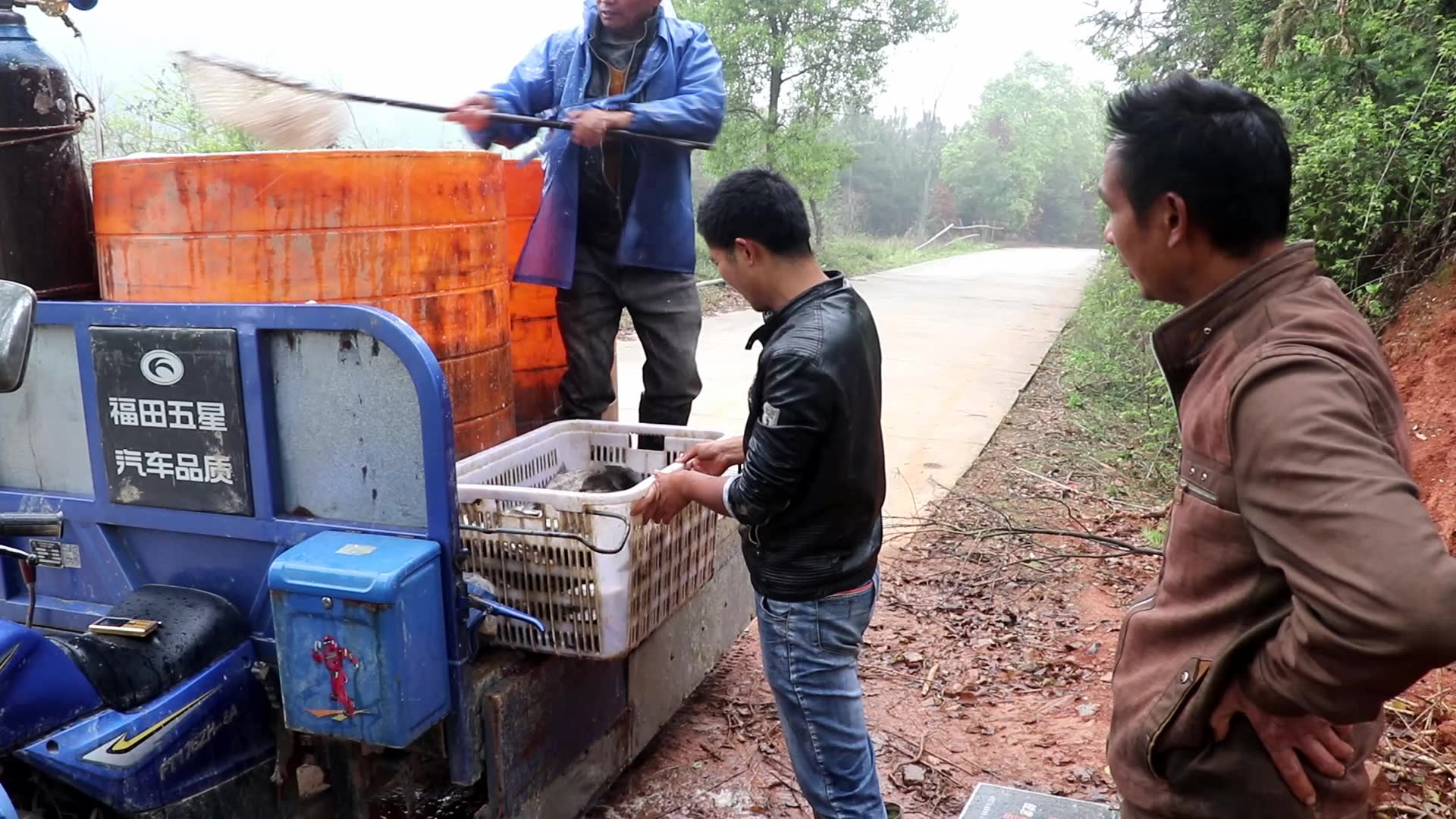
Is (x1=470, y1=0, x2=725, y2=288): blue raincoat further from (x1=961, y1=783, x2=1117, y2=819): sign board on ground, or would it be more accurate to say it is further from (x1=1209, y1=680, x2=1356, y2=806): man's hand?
(x1=1209, y1=680, x2=1356, y2=806): man's hand

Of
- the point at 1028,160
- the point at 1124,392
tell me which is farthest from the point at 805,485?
the point at 1028,160

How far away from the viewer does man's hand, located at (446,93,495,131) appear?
10.3 feet

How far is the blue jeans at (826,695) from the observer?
228 centimetres

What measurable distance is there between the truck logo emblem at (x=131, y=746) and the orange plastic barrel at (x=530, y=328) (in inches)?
67.1

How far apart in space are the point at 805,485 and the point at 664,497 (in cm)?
33

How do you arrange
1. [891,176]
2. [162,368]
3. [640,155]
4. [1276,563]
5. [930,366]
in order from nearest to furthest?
1. [1276,563]
2. [162,368]
3. [640,155]
4. [930,366]
5. [891,176]

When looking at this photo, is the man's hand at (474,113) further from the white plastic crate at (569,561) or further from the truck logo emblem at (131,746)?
the truck logo emblem at (131,746)

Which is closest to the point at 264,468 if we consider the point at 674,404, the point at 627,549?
the point at 627,549

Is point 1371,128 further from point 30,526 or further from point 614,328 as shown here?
point 30,526

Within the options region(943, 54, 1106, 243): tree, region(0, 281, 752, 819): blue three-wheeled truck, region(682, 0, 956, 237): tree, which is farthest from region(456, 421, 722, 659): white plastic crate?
region(943, 54, 1106, 243): tree

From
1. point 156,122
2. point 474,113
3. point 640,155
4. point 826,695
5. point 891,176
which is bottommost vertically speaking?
point 826,695

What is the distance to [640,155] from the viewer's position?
11.3 feet

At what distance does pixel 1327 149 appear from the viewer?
17.4 ft

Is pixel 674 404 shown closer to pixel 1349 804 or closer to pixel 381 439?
pixel 381 439
